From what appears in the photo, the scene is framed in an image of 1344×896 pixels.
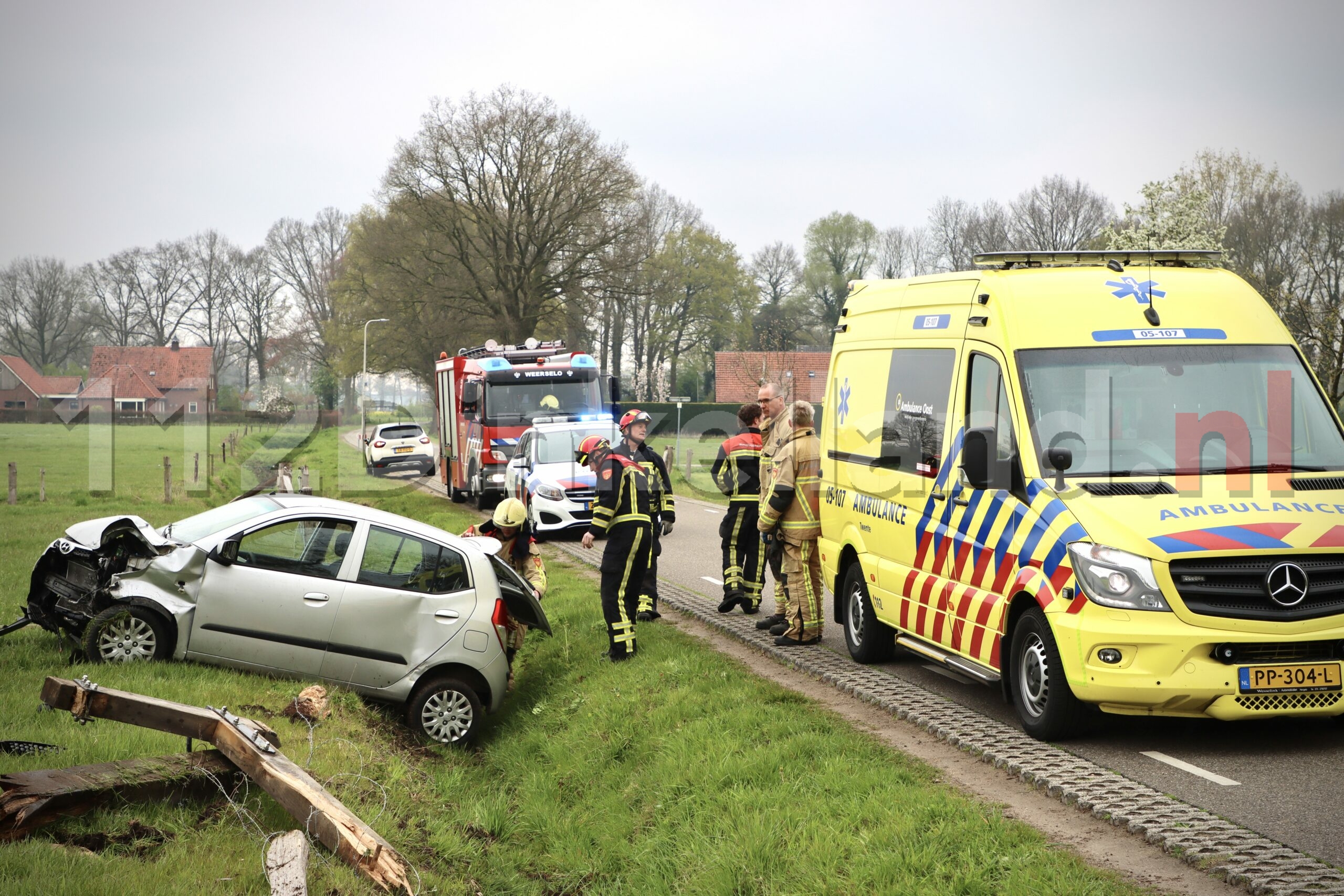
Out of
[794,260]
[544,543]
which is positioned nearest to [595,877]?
[544,543]

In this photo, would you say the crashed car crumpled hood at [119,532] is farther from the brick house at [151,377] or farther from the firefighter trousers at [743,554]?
the brick house at [151,377]

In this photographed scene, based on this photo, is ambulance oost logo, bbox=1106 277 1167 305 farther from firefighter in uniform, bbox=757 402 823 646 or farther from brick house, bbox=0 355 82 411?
brick house, bbox=0 355 82 411

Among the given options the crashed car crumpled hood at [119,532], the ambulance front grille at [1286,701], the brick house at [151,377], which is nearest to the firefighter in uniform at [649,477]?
the crashed car crumpled hood at [119,532]

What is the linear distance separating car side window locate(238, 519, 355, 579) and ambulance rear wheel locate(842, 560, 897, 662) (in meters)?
3.89

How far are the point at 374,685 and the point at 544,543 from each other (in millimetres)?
10315

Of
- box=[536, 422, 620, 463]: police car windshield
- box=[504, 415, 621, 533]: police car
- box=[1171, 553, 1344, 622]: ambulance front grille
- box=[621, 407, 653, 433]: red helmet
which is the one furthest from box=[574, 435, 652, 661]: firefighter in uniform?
box=[536, 422, 620, 463]: police car windshield

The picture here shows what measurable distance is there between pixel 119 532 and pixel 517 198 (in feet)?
134

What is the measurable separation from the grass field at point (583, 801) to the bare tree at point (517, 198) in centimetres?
3800

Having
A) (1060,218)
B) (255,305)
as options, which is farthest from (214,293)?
(1060,218)

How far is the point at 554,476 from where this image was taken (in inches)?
747

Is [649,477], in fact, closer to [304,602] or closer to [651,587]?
[651,587]

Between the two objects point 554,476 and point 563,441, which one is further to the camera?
point 563,441

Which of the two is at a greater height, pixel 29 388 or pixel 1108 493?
pixel 29 388

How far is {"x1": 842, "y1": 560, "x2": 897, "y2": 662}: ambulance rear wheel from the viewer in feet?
29.2
